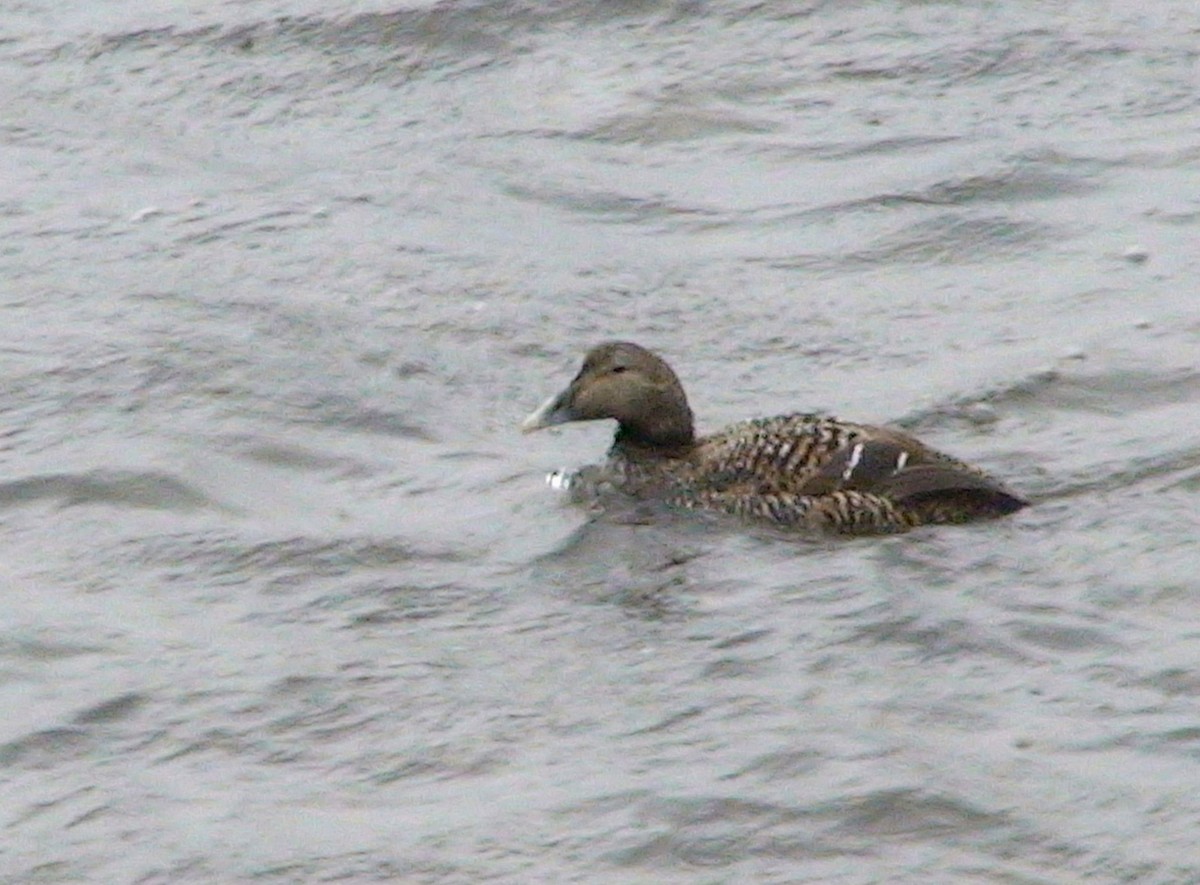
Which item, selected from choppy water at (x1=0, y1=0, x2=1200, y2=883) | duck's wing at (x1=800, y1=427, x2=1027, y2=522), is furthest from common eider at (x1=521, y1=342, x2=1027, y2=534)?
choppy water at (x1=0, y1=0, x2=1200, y2=883)

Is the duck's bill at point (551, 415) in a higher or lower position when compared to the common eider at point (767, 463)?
higher

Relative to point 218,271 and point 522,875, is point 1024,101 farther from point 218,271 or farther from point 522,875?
point 522,875

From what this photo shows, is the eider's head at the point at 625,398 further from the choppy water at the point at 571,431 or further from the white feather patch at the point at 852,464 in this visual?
the white feather patch at the point at 852,464

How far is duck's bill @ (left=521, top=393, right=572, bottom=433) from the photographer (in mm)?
10211

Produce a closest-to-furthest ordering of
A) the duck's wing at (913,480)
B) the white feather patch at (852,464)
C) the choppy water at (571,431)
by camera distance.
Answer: the choppy water at (571,431)
the duck's wing at (913,480)
the white feather patch at (852,464)

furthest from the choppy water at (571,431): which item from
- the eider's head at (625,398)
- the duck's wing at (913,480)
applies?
the eider's head at (625,398)

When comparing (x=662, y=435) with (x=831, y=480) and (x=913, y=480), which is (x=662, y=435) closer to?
(x=831, y=480)

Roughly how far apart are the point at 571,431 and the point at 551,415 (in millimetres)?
815

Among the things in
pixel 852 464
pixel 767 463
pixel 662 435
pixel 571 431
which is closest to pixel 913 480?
pixel 852 464

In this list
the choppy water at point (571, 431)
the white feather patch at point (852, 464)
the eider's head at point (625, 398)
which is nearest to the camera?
the choppy water at point (571, 431)

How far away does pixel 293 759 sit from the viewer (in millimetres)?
8180

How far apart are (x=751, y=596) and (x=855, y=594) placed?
0.27 meters

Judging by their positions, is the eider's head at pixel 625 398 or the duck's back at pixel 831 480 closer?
the duck's back at pixel 831 480

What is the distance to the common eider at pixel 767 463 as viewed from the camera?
31.4 ft
